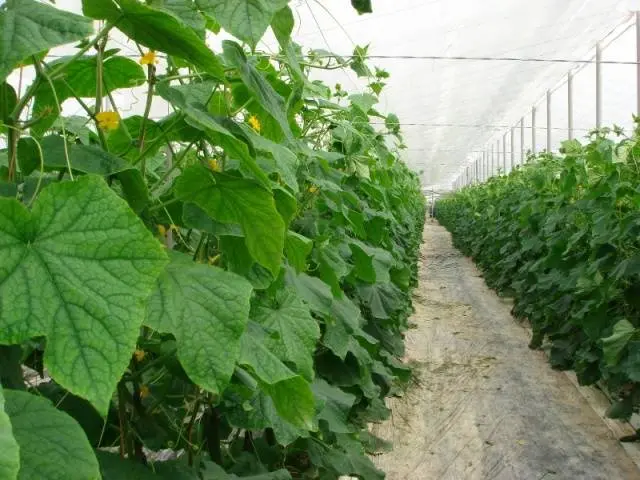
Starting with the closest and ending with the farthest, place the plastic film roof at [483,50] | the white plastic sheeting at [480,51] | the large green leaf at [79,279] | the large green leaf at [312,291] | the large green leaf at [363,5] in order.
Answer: the large green leaf at [79,279], the large green leaf at [363,5], the large green leaf at [312,291], the white plastic sheeting at [480,51], the plastic film roof at [483,50]

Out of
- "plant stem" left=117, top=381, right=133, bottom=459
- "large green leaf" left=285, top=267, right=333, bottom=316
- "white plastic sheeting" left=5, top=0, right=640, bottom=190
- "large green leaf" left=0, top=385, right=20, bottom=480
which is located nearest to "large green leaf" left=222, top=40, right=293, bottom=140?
"plant stem" left=117, top=381, right=133, bottom=459

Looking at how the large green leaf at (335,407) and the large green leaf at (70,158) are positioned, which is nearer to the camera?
the large green leaf at (70,158)

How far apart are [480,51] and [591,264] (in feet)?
20.9

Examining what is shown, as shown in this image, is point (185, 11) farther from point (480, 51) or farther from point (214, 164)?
point (480, 51)

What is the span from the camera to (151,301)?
2.78 ft

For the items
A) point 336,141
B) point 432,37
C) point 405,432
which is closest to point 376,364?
point 405,432

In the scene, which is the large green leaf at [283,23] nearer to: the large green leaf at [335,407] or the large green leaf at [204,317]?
the large green leaf at [204,317]

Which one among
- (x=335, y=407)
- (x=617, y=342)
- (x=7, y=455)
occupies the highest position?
(x=7, y=455)

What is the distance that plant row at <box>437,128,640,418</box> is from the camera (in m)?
3.83

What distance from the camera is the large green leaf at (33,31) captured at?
25.2 inches

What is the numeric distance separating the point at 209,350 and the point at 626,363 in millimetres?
3299

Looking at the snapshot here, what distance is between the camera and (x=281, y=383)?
38.5 inches

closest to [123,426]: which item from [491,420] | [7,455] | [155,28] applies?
[155,28]

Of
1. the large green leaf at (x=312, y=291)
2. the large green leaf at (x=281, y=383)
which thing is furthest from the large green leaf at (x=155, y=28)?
the large green leaf at (x=312, y=291)
